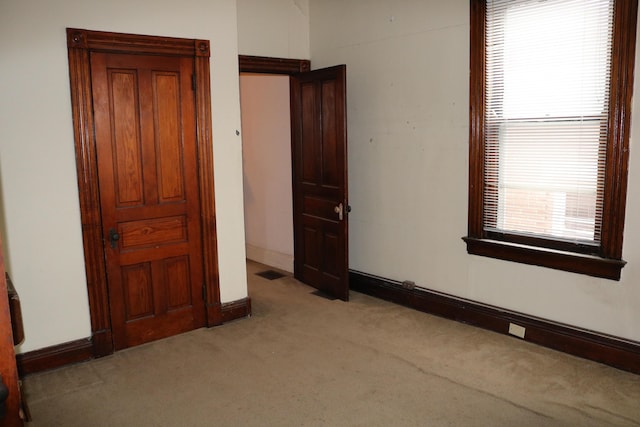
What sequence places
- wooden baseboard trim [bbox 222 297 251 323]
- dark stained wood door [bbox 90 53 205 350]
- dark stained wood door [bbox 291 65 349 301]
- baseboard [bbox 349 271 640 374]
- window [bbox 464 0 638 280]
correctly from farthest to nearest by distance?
dark stained wood door [bbox 291 65 349 301] → wooden baseboard trim [bbox 222 297 251 323] → dark stained wood door [bbox 90 53 205 350] → baseboard [bbox 349 271 640 374] → window [bbox 464 0 638 280]

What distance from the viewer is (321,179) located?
4.77 metres

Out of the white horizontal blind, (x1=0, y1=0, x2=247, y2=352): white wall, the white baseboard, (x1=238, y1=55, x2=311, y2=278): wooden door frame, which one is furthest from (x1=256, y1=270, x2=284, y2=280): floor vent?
the white horizontal blind

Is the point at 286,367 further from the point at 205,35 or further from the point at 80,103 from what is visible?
the point at 205,35

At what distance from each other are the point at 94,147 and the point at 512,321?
3.14m

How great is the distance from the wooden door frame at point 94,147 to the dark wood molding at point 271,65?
0.79 meters

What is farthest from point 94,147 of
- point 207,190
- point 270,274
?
point 270,274

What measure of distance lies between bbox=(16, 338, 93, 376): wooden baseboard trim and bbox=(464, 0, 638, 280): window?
2.84 m

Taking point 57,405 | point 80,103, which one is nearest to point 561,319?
point 57,405

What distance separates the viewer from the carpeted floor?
279cm

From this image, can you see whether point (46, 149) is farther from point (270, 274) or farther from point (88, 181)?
point (270, 274)

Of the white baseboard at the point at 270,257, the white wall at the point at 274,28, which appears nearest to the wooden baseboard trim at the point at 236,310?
the white baseboard at the point at 270,257

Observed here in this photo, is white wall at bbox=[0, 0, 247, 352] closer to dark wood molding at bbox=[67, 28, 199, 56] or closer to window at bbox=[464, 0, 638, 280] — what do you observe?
dark wood molding at bbox=[67, 28, 199, 56]

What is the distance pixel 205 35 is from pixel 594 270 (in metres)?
3.13

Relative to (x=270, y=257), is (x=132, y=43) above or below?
above
